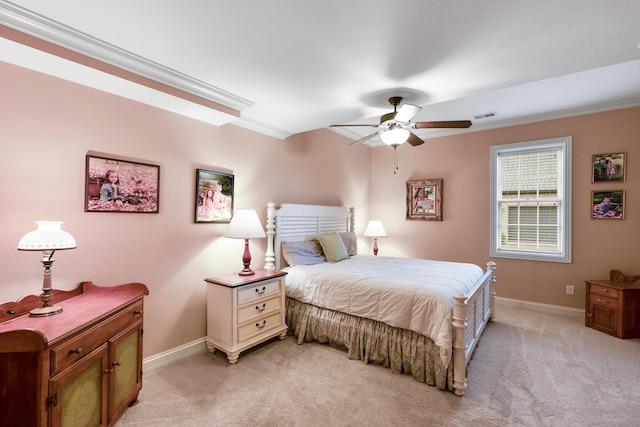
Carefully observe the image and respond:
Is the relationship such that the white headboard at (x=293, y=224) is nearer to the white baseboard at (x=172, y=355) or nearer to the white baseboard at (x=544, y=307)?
the white baseboard at (x=172, y=355)

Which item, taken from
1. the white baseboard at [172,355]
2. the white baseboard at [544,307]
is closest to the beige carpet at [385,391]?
the white baseboard at [172,355]

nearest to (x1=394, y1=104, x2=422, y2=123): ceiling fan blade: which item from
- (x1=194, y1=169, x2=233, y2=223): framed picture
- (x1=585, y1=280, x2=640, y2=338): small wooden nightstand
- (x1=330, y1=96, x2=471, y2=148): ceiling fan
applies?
(x1=330, y1=96, x2=471, y2=148): ceiling fan

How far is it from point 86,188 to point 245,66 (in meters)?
1.49

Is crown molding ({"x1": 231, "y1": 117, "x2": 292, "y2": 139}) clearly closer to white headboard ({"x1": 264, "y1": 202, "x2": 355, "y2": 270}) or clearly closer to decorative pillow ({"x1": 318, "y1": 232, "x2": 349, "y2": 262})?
white headboard ({"x1": 264, "y1": 202, "x2": 355, "y2": 270})

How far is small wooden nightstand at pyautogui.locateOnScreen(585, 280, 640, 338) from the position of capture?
126 inches

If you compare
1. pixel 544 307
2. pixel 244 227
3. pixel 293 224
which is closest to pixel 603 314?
pixel 544 307

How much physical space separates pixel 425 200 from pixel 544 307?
2231mm

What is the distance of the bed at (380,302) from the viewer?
2.27 m

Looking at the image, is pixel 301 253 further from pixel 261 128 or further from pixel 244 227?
pixel 261 128

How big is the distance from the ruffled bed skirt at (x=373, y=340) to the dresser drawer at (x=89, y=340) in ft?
5.44

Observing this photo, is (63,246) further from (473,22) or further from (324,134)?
(324,134)

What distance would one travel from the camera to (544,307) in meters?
4.07

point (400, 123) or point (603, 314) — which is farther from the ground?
point (400, 123)

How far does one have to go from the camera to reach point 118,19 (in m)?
1.68
